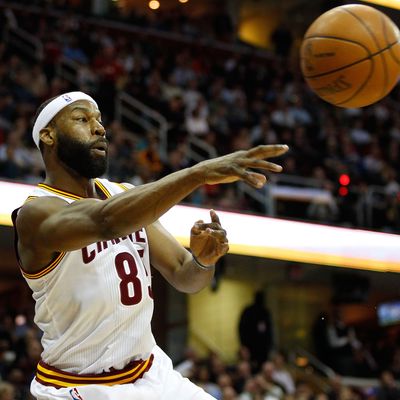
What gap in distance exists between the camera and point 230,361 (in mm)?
14461

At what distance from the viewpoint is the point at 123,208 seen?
3617 mm

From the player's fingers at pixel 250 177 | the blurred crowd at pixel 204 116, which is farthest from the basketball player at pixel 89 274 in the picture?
Answer: the blurred crowd at pixel 204 116

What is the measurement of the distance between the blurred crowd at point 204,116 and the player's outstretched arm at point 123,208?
6.80m

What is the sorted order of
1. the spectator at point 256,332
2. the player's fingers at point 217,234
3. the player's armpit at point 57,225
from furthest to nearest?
1. the spectator at point 256,332
2. the player's fingers at point 217,234
3. the player's armpit at point 57,225

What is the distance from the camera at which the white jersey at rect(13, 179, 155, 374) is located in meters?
3.97

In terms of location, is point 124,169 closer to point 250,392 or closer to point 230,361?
point 250,392

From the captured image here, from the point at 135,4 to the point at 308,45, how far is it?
16.4m

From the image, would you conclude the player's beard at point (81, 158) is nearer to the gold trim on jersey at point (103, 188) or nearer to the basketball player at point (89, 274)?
the basketball player at point (89, 274)

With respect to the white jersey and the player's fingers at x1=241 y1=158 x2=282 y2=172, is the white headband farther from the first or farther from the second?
the player's fingers at x1=241 y1=158 x2=282 y2=172


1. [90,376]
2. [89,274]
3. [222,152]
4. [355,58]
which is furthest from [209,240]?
[222,152]

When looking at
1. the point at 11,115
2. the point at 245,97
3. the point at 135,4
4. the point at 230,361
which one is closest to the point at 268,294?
the point at 230,361

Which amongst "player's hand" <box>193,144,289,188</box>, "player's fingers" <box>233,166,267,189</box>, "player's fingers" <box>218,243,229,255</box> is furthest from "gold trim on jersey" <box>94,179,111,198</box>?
"player's fingers" <box>233,166,267,189</box>

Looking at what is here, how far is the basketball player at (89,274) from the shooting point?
152 inches

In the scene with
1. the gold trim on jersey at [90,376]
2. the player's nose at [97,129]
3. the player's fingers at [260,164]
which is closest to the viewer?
the player's fingers at [260,164]
